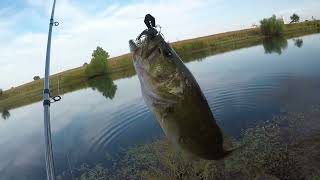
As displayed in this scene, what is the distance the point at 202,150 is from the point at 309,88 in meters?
17.3

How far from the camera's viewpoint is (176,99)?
292 centimetres

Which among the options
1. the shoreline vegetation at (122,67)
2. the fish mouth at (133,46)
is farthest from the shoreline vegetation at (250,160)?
the shoreline vegetation at (122,67)

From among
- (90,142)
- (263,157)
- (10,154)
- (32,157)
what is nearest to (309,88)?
(263,157)

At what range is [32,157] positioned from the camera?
17016mm

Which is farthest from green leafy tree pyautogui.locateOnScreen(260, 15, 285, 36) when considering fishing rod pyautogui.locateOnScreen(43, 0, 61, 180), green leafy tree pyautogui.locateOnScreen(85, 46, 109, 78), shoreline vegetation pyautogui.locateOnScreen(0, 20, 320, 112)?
fishing rod pyautogui.locateOnScreen(43, 0, 61, 180)

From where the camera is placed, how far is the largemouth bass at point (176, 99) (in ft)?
9.53

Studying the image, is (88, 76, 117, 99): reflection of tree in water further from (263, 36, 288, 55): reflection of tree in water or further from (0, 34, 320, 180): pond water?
(263, 36, 288, 55): reflection of tree in water

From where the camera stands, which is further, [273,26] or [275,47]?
[273,26]

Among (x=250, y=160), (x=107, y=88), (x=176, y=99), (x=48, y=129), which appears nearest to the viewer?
(x=176, y=99)

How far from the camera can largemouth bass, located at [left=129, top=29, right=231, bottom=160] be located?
2.91 meters

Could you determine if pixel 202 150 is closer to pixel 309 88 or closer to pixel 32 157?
pixel 32 157

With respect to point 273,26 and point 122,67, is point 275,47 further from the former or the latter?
point 273,26

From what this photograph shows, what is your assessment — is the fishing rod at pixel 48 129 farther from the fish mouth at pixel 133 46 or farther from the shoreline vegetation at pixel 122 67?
the shoreline vegetation at pixel 122 67

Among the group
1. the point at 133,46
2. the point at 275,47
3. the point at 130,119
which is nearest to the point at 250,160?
the point at 133,46
